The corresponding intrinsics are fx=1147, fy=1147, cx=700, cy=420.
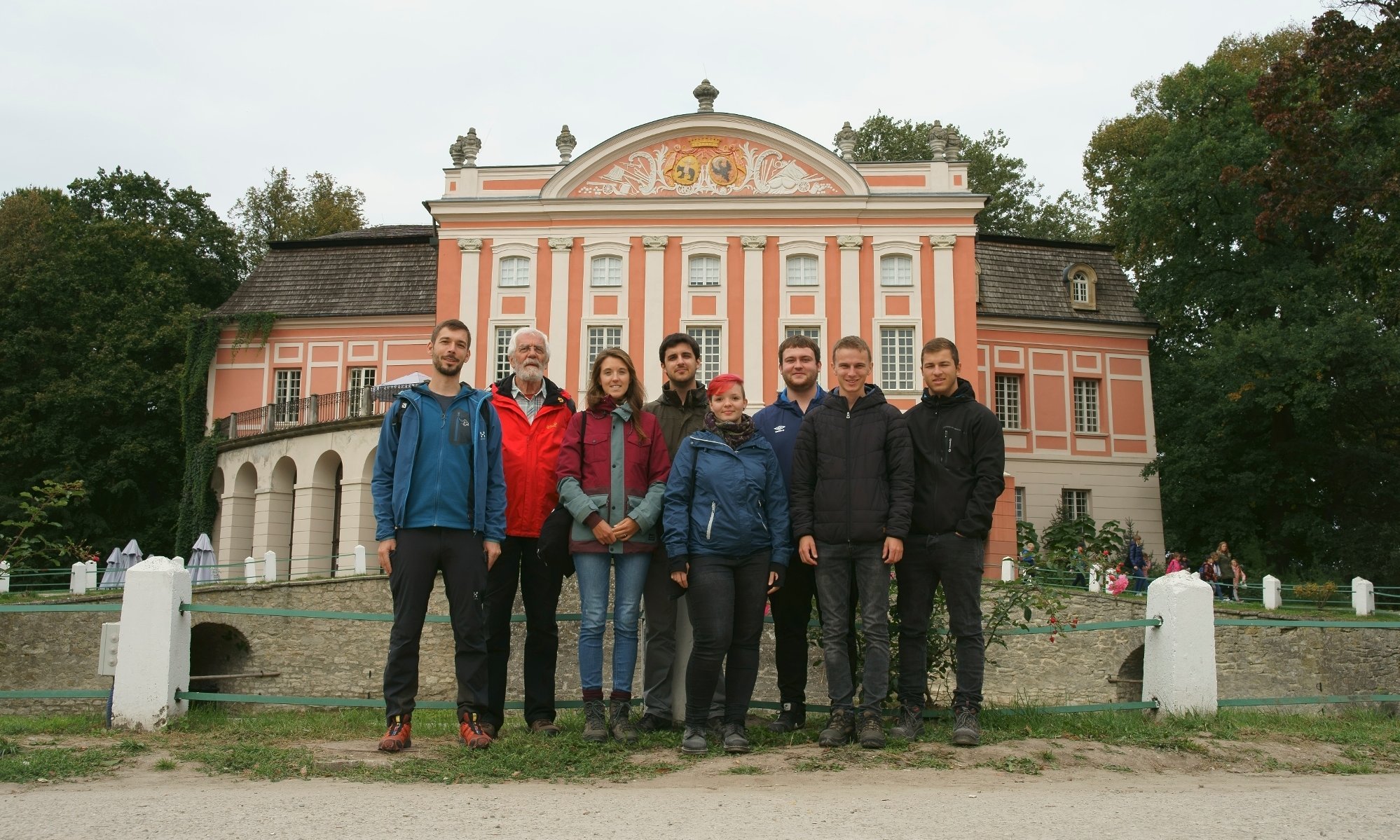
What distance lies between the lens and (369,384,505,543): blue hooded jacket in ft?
20.3

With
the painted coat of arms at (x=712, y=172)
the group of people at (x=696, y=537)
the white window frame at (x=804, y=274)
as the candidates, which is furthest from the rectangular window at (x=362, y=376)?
the group of people at (x=696, y=537)

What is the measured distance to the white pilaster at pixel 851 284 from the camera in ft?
96.8

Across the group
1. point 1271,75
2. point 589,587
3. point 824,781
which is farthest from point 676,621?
point 1271,75

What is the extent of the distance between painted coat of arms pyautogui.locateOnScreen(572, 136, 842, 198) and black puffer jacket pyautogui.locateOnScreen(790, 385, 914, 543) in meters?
24.2

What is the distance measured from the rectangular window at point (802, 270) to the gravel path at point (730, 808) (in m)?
24.8

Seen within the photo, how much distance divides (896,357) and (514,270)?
10.2m

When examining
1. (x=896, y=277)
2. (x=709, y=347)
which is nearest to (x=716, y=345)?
(x=709, y=347)

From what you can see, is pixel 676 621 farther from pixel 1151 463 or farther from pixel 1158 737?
pixel 1151 463

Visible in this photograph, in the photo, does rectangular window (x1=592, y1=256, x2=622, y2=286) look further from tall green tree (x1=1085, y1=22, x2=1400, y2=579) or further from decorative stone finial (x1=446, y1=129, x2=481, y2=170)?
tall green tree (x1=1085, y1=22, x2=1400, y2=579)

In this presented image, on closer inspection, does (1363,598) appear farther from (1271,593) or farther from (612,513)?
(612,513)

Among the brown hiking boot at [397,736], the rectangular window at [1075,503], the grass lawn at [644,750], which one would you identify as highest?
the rectangular window at [1075,503]

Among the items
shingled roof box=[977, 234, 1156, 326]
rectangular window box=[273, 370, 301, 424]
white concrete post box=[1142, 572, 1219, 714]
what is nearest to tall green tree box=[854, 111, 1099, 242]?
shingled roof box=[977, 234, 1156, 326]

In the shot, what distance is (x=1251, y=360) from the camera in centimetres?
2602

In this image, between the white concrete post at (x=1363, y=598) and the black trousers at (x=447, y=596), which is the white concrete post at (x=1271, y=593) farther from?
the black trousers at (x=447, y=596)
